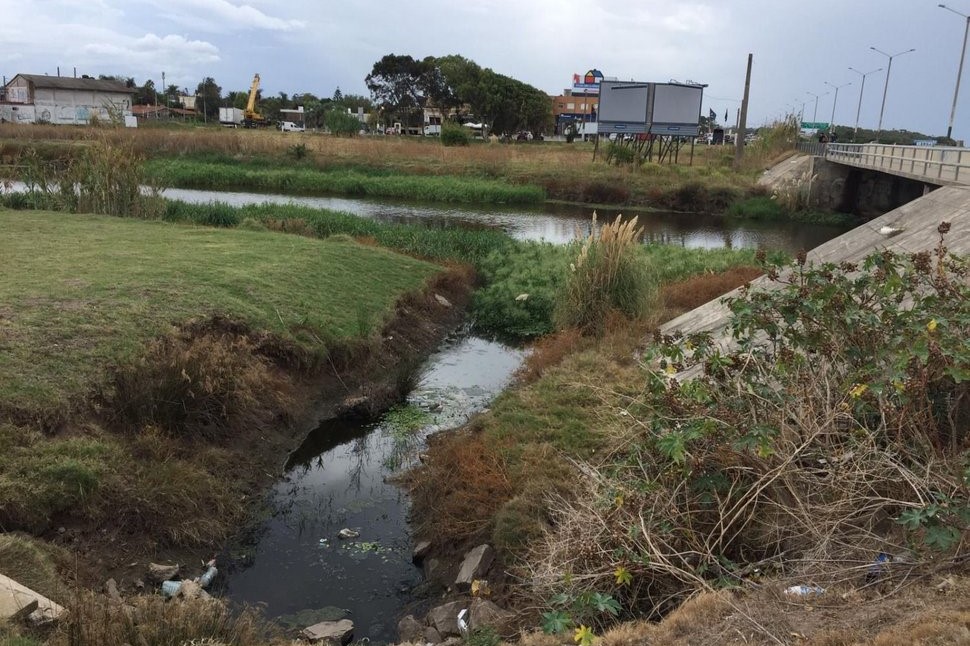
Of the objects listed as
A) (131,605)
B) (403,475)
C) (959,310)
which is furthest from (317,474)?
(959,310)

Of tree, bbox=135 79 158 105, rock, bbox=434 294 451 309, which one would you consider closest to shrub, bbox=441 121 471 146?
rock, bbox=434 294 451 309

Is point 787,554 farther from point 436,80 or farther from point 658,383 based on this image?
point 436,80

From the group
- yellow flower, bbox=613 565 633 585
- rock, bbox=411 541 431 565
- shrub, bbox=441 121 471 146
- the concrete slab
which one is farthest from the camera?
shrub, bbox=441 121 471 146

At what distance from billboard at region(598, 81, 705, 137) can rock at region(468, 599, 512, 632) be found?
134 ft

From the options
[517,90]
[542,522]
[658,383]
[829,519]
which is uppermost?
[517,90]

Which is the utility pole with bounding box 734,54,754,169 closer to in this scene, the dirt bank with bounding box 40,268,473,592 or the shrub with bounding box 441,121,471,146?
the shrub with bounding box 441,121,471,146

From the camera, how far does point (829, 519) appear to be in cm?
415

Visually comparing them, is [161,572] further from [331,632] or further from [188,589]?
[331,632]

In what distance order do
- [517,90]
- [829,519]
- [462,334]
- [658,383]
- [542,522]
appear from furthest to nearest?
[517,90] → [462,334] → [542,522] → [658,383] → [829,519]

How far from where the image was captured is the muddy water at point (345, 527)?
572 cm

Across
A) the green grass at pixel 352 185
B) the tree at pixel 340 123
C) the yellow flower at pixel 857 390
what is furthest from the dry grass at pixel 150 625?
the tree at pixel 340 123

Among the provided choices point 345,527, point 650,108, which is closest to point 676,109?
point 650,108

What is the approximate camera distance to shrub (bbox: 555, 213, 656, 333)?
1109 cm

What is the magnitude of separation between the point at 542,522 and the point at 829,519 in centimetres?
217
